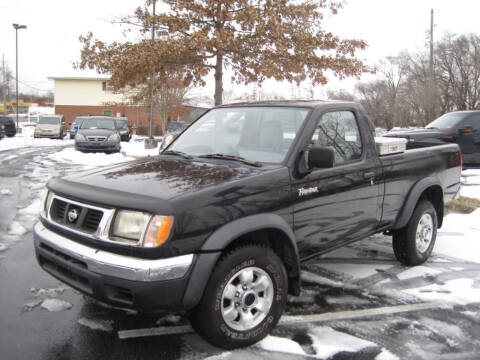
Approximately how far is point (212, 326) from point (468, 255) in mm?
4057

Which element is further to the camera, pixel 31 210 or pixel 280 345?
pixel 31 210

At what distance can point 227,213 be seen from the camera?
3139mm

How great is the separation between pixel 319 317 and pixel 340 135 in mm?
1671

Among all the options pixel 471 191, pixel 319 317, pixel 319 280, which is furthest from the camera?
pixel 471 191

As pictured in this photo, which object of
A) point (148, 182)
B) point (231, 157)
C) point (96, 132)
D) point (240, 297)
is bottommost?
point (240, 297)

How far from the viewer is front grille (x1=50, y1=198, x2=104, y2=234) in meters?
3.15

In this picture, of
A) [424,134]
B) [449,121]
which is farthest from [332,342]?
[449,121]

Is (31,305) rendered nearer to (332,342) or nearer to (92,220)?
(92,220)

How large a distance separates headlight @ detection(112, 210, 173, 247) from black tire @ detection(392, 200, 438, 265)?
319 cm

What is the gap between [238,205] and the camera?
321cm

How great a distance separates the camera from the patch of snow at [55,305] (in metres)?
3.92

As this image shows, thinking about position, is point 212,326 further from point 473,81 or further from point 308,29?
point 473,81

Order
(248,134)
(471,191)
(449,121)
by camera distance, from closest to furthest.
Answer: (248,134)
(471,191)
(449,121)

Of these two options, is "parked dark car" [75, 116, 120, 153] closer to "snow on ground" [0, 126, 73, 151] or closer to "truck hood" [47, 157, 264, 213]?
"snow on ground" [0, 126, 73, 151]
